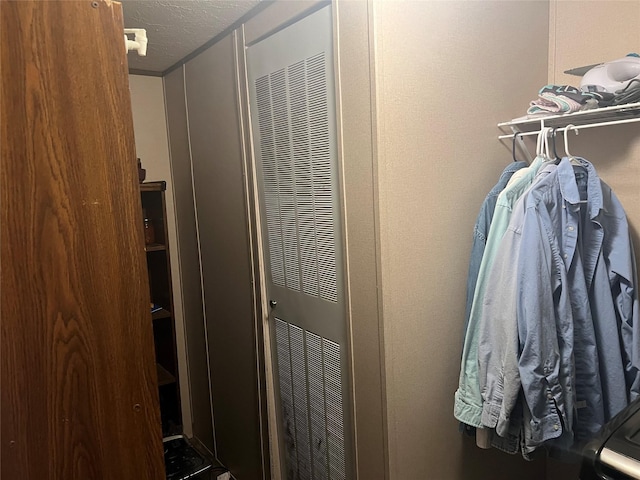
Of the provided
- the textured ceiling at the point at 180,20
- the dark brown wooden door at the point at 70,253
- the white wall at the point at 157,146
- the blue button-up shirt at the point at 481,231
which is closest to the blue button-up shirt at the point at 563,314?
the blue button-up shirt at the point at 481,231

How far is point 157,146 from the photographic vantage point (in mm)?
2682

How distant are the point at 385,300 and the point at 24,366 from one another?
0.91 metres

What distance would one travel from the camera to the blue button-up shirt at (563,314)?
1288mm

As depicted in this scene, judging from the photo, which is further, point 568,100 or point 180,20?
point 180,20

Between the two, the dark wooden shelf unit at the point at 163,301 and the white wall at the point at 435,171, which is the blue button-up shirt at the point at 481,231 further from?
the dark wooden shelf unit at the point at 163,301

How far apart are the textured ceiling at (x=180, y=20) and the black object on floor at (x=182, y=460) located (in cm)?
195

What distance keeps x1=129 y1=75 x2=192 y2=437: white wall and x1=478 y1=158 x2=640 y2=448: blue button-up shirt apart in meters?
1.88

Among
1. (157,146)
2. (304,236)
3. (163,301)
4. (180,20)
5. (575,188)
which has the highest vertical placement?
(180,20)

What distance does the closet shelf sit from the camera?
4.37 feet

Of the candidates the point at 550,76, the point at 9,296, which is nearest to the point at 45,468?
the point at 9,296

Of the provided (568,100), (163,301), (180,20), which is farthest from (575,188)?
(163,301)

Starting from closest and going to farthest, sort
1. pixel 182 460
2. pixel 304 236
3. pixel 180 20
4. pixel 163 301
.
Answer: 1. pixel 304 236
2. pixel 180 20
3. pixel 182 460
4. pixel 163 301

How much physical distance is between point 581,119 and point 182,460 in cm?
233

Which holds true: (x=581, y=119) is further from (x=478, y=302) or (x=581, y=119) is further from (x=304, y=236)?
(x=304, y=236)
